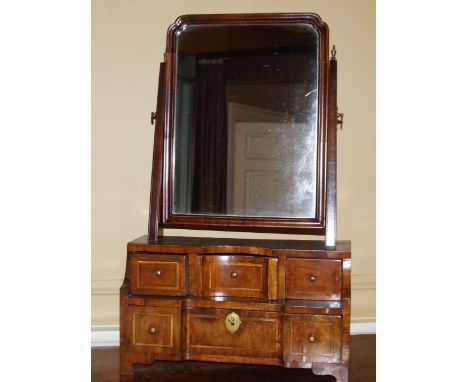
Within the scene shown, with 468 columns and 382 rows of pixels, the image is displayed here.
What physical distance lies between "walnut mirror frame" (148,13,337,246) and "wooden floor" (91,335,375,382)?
623 mm

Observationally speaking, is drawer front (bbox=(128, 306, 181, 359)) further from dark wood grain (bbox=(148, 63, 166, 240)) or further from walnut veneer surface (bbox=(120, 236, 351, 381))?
dark wood grain (bbox=(148, 63, 166, 240))

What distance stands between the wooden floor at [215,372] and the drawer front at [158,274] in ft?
1.35

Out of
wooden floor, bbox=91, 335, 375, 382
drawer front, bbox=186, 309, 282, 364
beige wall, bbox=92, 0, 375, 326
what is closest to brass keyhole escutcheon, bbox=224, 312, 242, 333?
drawer front, bbox=186, 309, 282, 364

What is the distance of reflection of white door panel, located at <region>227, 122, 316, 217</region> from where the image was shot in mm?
1996

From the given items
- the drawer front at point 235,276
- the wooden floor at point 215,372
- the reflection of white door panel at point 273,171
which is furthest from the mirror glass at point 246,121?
the wooden floor at point 215,372

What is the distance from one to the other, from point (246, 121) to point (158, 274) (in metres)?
0.81

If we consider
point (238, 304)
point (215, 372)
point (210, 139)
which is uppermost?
point (210, 139)

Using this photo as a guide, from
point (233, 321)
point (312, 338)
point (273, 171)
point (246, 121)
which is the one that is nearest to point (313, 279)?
point (312, 338)

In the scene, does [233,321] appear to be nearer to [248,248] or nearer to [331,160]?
[248,248]

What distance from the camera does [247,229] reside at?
2018 millimetres
